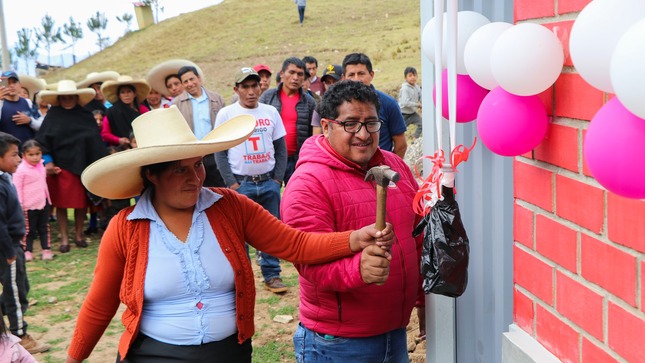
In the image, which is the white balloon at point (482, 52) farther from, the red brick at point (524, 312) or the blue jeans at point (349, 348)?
the blue jeans at point (349, 348)

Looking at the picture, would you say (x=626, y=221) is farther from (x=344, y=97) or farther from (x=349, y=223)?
(x=344, y=97)

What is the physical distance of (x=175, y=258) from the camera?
9.52 ft

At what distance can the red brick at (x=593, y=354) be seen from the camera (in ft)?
5.22

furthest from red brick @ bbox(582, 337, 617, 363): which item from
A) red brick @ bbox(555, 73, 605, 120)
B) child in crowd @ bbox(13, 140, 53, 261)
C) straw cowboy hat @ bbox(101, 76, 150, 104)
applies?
straw cowboy hat @ bbox(101, 76, 150, 104)

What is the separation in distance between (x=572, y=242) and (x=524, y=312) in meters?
0.38

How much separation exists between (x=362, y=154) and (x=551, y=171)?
1.33 meters

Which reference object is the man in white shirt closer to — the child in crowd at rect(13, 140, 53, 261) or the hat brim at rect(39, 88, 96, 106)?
the child in crowd at rect(13, 140, 53, 261)

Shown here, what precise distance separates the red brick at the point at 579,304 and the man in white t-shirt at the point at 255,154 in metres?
4.86

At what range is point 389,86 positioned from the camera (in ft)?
72.8

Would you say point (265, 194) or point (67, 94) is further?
point (67, 94)

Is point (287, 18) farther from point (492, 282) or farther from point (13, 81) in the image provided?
point (492, 282)

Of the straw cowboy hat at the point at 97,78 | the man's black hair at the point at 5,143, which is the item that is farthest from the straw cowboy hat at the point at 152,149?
the straw cowboy hat at the point at 97,78

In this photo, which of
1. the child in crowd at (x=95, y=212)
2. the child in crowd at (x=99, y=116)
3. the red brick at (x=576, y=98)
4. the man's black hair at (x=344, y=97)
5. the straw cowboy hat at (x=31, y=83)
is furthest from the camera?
the straw cowboy hat at (x=31, y=83)

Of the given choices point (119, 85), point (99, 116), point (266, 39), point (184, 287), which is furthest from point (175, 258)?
point (266, 39)
